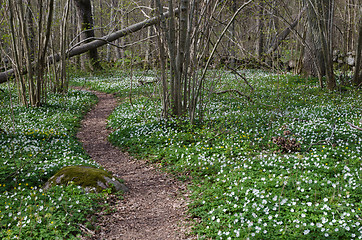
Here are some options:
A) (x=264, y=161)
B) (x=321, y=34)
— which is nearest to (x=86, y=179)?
(x=264, y=161)

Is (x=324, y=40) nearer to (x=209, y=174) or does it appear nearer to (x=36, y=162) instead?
(x=209, y=174)

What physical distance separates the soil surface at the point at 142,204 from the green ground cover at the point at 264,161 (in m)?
0.29

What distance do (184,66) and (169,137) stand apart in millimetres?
2216

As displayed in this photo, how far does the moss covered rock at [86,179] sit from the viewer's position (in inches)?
225

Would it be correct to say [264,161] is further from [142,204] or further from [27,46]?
[27,46]

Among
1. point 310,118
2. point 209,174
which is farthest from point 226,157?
point 310,118

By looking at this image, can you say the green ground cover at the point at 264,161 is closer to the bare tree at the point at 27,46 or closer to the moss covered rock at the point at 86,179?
the moss covered rock at the point at 86,179

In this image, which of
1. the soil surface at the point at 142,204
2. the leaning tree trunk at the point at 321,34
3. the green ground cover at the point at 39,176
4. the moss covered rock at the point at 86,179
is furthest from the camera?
the leaning tree trunk at the point at 321,34

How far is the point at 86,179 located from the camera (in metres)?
5.82

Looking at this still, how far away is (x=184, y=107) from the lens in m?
9.42

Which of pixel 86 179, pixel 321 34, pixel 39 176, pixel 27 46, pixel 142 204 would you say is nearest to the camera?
pixel 142 204

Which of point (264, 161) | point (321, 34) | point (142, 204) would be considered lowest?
point (142, 204)

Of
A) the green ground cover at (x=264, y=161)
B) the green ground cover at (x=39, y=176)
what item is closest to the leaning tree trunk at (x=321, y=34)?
the green ground cover at (x=264, y=161)

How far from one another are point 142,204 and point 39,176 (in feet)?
7.78
